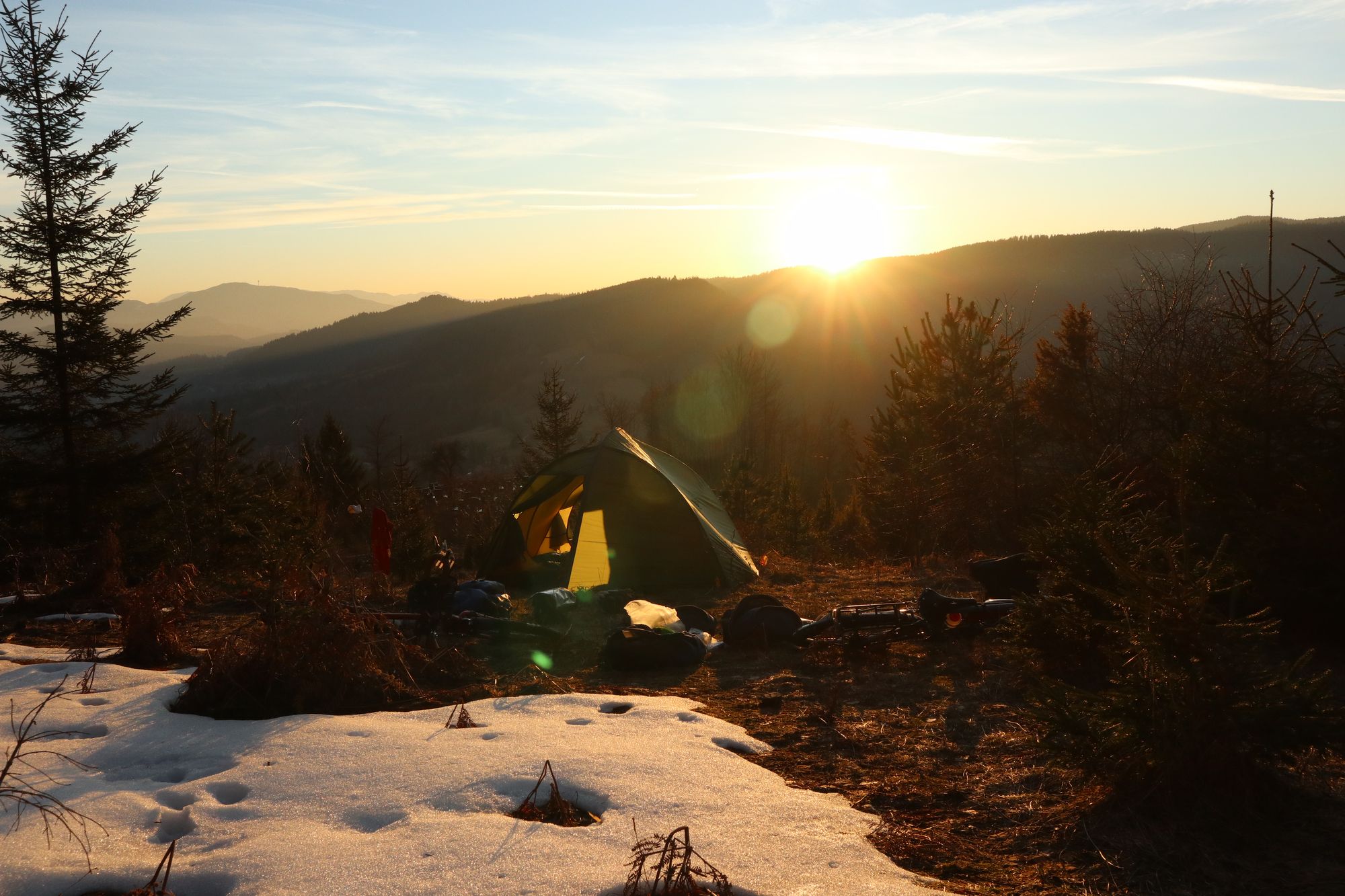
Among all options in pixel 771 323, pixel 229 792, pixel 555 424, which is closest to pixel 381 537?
pixel 229 792

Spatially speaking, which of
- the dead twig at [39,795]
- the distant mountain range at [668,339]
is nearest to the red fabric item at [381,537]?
the dead twig at [39,795]

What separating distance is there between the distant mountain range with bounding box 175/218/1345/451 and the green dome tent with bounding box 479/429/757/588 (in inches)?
2846

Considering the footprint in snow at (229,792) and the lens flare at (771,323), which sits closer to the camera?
the footprint in snow at (229,792)

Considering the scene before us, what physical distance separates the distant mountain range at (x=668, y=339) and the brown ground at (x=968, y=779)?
253 ft

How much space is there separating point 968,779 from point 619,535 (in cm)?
759

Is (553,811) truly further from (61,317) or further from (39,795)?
(61,317)

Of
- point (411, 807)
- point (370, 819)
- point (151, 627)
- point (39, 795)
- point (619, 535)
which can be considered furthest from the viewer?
point (619, 535)

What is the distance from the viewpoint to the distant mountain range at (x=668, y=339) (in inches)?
3875

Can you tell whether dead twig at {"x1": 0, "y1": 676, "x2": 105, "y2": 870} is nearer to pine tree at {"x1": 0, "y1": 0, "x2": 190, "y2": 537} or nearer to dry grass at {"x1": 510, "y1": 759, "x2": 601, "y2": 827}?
dry grass at {"x1": 510, "y1": 759, "x2": 601, "y2": 827}

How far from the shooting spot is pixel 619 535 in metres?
11.9

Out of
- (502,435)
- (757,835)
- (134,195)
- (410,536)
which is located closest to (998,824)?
(757,835)

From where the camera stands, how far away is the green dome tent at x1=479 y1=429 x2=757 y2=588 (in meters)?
11.8

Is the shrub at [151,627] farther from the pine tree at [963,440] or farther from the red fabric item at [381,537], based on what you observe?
the pine tree at [963,440]

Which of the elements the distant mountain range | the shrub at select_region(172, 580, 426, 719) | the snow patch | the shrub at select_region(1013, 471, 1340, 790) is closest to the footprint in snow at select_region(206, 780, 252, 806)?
the snow patch
